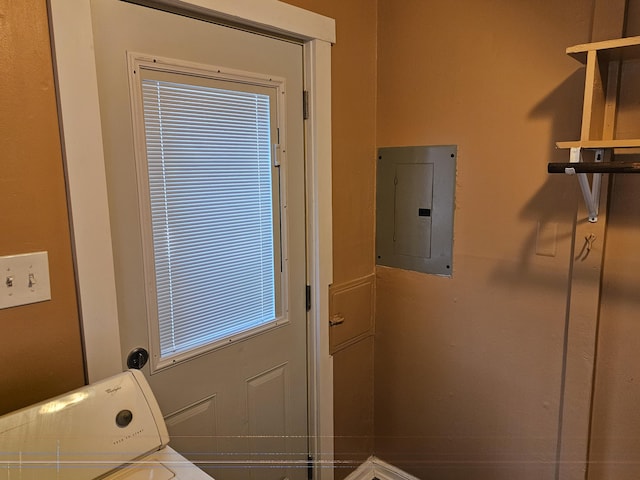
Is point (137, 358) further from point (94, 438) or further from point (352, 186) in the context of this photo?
point (352, 186)

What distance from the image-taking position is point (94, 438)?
95 centimetres

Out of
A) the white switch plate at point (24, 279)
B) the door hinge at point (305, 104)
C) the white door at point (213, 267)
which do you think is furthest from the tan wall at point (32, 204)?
the door hinge at point (305, 104)

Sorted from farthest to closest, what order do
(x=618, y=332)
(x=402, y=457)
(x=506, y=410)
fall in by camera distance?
1. (x=402, y=457)
2. (x=506, y=410)
3. (x=618, y=332)

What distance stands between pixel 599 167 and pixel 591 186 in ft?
0.90

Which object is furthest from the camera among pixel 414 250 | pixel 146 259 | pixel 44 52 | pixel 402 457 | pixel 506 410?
pixel 402 457

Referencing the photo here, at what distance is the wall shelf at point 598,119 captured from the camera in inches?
45.4

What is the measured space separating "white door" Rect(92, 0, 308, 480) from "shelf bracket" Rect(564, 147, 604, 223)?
882 mm

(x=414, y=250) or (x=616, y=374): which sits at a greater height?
(x=414, y=250)

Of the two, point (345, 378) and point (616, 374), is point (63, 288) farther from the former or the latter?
point (616, 374)

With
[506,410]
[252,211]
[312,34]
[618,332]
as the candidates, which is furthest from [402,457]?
[312,34]

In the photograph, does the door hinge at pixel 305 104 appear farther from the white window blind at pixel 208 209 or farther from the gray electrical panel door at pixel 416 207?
the gray electrical panel door at pixel 416 207

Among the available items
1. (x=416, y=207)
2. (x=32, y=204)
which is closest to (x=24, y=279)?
(x=32, y=204)

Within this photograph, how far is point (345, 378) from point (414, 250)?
0.63 m

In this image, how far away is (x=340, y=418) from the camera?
195 cm
